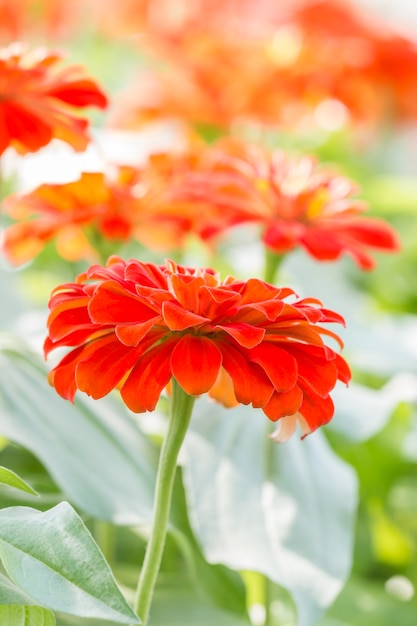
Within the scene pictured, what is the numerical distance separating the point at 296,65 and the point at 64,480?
525 mm

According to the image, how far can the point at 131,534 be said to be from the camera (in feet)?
1.87

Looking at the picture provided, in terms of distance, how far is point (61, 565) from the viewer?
0.28 metres

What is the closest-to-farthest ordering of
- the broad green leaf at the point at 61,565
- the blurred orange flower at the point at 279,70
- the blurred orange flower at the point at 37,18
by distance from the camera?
the broad green leaf at the point at 61,565 < the blurred orange flower at the point at 279,70 < the blurred orange flower at the point at 37,18

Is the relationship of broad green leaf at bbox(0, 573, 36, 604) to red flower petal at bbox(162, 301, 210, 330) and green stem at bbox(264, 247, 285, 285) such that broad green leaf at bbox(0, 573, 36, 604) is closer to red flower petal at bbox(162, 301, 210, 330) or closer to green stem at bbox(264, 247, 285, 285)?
red flower petal at bbox(162, 301, 210, 330)

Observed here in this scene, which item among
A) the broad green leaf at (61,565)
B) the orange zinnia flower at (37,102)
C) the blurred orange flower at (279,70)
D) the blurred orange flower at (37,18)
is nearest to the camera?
the broad green leaf at (61,565)

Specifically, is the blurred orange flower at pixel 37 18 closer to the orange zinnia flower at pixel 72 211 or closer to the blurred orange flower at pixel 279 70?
the blurred orange flower at pixel 279 70

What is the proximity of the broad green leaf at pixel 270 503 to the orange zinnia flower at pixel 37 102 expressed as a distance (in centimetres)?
15

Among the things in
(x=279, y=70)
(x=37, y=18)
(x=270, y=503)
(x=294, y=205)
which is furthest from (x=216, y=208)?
(x=37, y=18)

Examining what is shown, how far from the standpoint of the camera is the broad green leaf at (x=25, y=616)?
30 centimetres

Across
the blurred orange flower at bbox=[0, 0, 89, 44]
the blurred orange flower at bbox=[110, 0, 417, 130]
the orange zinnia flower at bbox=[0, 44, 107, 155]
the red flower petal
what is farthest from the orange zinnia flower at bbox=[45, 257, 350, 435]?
the blurred orange flower at bbox=[0, 0, 89, 44]

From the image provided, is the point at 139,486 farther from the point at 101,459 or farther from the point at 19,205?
the point at 19,205

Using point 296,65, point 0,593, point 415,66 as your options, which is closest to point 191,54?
point 296,65

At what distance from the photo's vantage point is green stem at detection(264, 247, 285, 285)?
0.46 metres

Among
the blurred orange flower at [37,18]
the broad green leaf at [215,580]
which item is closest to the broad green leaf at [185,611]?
the broad green leaf at [215,580]
